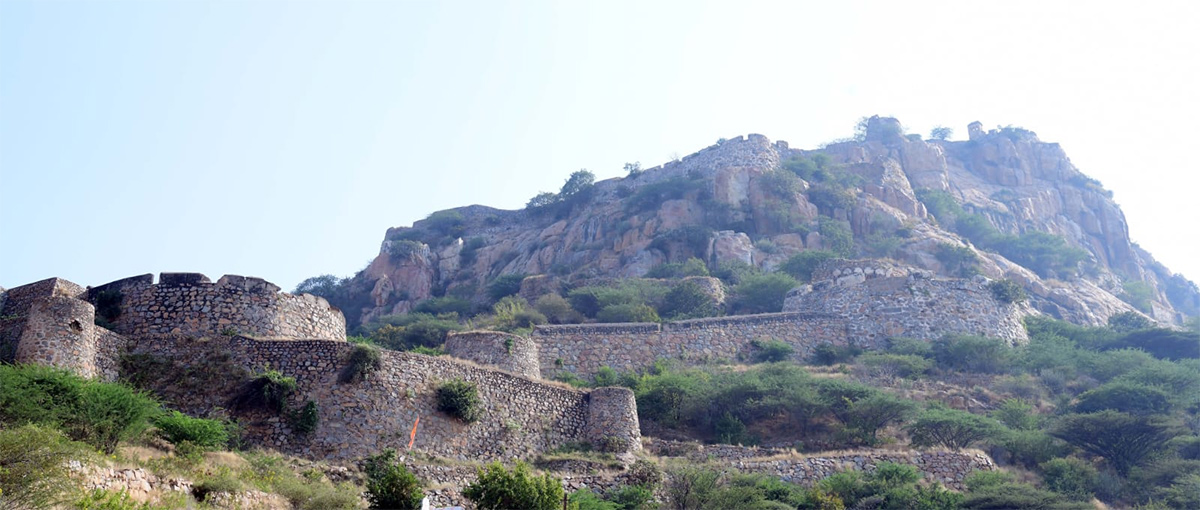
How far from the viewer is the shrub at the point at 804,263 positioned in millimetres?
50156

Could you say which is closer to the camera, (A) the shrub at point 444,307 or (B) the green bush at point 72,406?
(B) the green bush at point 72,406

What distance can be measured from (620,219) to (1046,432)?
31.5 meters

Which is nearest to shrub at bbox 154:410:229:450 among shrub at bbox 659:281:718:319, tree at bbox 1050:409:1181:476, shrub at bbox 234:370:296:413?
shrub at bbox 234:370:296:413

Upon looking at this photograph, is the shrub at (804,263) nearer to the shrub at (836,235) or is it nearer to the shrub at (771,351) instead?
the shrub at (836,235)

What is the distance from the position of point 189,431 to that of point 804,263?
3434 centimetres

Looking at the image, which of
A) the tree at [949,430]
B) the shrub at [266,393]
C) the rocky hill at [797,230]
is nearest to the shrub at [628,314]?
the rocky hill at [797,230]

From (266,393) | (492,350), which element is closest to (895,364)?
(492,350)

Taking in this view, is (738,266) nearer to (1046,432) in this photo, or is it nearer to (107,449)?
(1046,432)

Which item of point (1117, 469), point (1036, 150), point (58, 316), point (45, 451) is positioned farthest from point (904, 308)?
point (1036, 150)

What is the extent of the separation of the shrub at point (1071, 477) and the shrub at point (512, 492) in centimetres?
1298

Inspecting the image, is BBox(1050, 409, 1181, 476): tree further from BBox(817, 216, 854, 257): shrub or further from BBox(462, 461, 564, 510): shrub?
BBox(817, 216, 854, 257): shrub

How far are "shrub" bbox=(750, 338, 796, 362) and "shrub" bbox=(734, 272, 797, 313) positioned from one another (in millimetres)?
5374

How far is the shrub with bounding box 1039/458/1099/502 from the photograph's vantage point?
27469 millimetres

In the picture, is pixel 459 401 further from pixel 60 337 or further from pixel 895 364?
pixel 895 364
